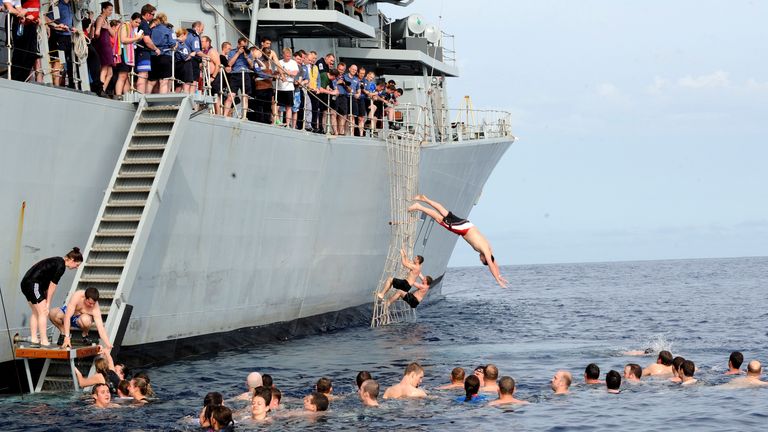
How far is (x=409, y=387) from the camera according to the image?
16141mm

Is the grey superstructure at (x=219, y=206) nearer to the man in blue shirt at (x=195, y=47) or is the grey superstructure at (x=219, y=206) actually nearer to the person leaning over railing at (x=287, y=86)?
the person leaning over railing at (x=287, y=86)

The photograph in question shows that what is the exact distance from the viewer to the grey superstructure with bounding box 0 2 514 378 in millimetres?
15836

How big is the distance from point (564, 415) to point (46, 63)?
934 centimetres

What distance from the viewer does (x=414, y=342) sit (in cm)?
2389

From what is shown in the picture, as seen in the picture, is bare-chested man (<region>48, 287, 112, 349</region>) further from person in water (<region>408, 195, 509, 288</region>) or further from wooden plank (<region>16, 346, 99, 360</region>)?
person in water (<region>408, 195, 509, 288</region>)

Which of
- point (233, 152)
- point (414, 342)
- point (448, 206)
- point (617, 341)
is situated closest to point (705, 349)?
point (617, 341)

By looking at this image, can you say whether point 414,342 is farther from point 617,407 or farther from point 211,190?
point 617,407

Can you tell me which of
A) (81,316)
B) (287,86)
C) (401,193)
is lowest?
(81,316)

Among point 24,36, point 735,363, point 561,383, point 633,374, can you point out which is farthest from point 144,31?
point 735,363

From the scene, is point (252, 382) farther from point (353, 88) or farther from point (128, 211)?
Answer: point (353, 88)

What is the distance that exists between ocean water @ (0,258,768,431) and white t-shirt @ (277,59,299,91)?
5.30 metres

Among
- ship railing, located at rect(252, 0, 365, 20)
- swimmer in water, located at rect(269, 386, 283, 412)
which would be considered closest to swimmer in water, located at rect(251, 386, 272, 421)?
swimmer in water, located at rect(269, 386, 283, 412)

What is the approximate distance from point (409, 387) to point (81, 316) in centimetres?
490

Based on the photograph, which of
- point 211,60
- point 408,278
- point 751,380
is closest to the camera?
point 751,380
